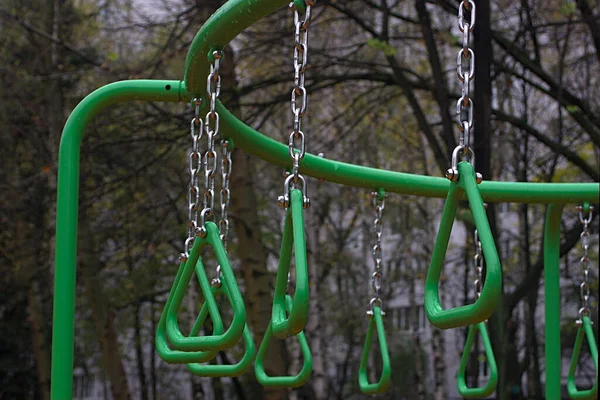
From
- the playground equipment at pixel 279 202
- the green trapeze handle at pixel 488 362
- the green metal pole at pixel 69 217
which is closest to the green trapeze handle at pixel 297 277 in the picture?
the playground equipment at pixel 279 202

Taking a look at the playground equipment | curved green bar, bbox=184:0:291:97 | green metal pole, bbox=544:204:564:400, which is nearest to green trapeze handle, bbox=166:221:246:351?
the playground equipment

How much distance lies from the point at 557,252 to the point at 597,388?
919 mm

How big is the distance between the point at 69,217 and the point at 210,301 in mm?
747

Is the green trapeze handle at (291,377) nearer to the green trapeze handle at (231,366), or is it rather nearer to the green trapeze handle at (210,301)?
the green trapeze handle at (231,366)

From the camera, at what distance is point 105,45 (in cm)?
1510

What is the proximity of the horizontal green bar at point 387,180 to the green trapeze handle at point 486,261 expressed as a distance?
1270 mm

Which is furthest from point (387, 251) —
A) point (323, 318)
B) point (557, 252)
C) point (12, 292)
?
point (557, 252)

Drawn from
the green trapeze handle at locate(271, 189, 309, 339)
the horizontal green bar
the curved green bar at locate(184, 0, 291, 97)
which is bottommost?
the green trapeze handle at locate(271, 189, 309, 339)

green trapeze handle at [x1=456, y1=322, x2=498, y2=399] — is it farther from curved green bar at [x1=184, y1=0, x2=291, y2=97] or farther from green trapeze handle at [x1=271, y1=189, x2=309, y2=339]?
curved green bar at [x1=184, y1=0, x2=291, y2=97]

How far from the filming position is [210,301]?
262 cm

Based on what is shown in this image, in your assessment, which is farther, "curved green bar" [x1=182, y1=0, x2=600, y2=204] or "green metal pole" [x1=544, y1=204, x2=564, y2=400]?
"green metal pole" [x1=544, y1=204, x2=564, y2=400]

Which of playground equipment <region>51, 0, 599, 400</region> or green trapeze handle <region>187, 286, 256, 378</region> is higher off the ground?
playground equipment <region>51, 0, 599, 400</region>

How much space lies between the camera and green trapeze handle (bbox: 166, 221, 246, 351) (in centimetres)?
237

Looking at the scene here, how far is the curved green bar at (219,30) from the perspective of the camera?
8.00 feet
